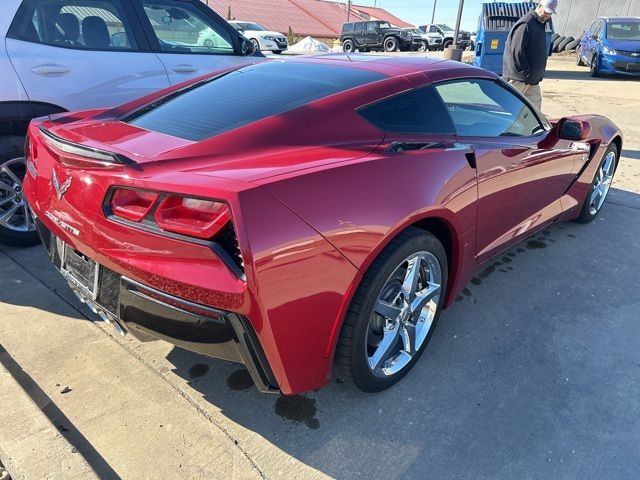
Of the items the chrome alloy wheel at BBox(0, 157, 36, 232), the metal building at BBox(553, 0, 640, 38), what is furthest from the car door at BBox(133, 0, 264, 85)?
the metal building at BBox(553, 0, 640, 38)

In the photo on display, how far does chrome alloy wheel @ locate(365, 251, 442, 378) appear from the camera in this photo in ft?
7.45

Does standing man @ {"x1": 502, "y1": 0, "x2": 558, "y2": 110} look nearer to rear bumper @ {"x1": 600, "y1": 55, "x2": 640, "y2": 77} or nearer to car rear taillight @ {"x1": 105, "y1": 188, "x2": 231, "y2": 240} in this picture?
car rear taillight @ {"x1": 105, "y1": 188, "x2": 231, "y2": 240}

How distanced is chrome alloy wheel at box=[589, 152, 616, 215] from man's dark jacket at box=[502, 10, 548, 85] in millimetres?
1854

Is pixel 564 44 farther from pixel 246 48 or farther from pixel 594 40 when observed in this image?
pixel 246 48

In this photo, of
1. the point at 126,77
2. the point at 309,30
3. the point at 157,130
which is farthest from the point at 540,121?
the point at 309,30

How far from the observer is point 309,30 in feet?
173

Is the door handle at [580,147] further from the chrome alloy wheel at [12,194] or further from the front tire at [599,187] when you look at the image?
the chrome alloy wheel at [12,194]

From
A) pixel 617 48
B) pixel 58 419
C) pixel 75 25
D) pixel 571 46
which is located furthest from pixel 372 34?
pixel 58 419

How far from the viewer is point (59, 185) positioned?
204 cm

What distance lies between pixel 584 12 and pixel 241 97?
26290mm

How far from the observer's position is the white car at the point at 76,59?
3.31m

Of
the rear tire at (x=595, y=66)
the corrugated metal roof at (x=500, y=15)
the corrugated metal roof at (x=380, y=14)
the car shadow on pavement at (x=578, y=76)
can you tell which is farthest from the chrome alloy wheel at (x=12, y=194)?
the corrugated metal roof at (x=380, y=14)

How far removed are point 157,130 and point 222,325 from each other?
100 centimetres

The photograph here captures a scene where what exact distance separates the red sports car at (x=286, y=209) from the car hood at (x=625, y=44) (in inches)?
531
